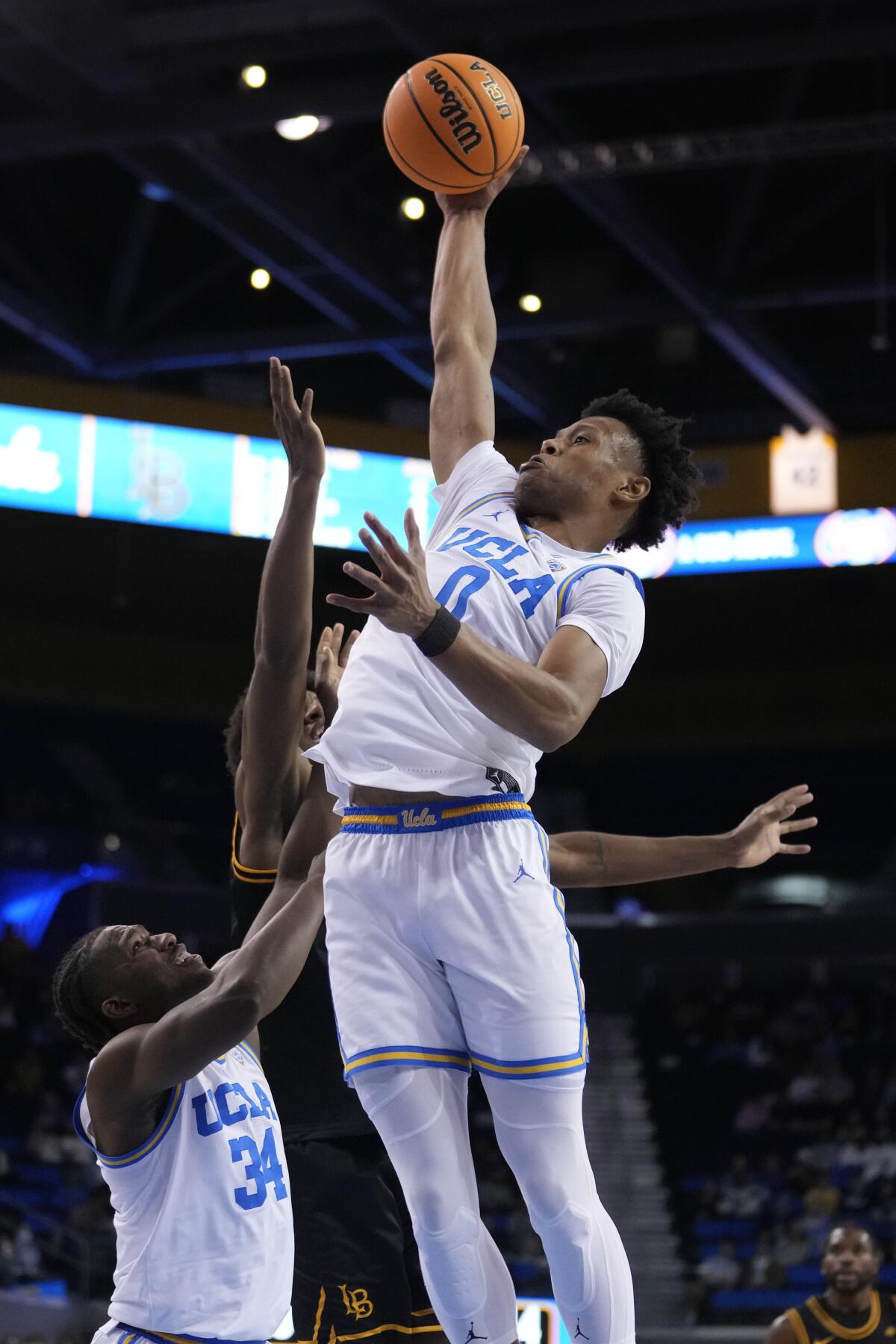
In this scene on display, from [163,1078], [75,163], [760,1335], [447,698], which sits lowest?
[760,1335]

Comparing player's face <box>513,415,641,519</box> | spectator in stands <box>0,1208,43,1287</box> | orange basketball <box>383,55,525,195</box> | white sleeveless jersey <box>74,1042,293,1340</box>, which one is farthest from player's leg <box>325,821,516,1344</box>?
spectator in stands <box>0,1208,43,1287</box>

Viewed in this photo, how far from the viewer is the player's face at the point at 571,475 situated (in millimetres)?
4293

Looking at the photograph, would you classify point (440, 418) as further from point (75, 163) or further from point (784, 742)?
point (784, 742)

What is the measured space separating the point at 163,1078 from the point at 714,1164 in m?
15.3

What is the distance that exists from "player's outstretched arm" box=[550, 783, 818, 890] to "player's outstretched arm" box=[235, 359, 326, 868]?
0.79 meters

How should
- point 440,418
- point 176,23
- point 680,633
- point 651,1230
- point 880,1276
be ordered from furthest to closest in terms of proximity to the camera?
1. point 680,633
2. point 651,1230
3. point 880,1276
4. point 176,23
5. point 440,418

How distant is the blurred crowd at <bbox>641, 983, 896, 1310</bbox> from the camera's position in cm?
1548

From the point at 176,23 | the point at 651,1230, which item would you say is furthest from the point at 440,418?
the point at 651,1230

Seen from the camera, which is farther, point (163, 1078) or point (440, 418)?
point (440, 418)

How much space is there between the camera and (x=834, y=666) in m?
24.5

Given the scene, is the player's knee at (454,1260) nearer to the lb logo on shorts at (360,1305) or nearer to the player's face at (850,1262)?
the lb logo on shorts at (360,1305)

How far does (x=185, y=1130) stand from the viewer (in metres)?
3.99

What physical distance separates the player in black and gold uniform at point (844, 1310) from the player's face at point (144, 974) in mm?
5443

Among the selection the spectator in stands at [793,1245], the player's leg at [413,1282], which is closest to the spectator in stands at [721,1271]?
the spectator in stands at [793,1245]
